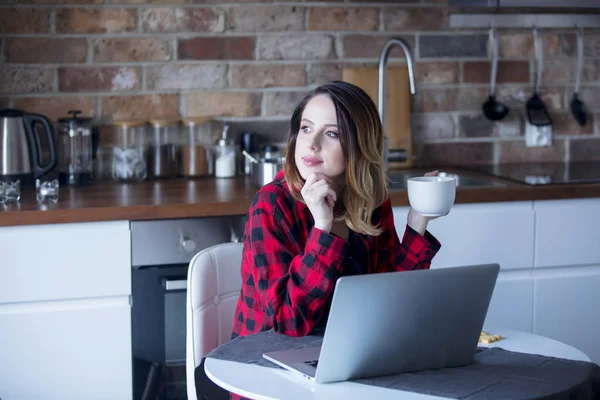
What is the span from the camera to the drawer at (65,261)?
7.73 feet

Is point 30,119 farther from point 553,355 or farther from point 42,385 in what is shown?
point 553,355

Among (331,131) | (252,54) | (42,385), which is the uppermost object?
(252,54)

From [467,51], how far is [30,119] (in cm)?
155

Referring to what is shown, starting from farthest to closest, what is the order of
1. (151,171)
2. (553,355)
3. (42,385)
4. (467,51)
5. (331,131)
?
(467,51) → (151,171) → (42,385) → (331,131) → (553,355)

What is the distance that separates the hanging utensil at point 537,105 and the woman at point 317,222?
159 cm

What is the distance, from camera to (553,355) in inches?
58.3

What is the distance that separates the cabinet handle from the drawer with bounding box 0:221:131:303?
0.33 ft

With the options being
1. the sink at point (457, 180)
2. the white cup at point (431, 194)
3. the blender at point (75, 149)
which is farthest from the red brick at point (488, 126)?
the white cup at point (431, 194)

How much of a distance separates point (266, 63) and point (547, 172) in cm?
103

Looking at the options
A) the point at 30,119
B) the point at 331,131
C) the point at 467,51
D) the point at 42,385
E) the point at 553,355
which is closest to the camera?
the point at 553,355

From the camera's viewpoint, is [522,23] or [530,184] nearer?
[530,184]

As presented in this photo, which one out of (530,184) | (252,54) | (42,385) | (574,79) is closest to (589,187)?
(530,184)

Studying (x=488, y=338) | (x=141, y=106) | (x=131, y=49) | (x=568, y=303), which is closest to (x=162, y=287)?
(x=141, y=106)

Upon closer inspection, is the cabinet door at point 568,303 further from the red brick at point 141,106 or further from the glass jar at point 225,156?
the red brick at point 141,106
